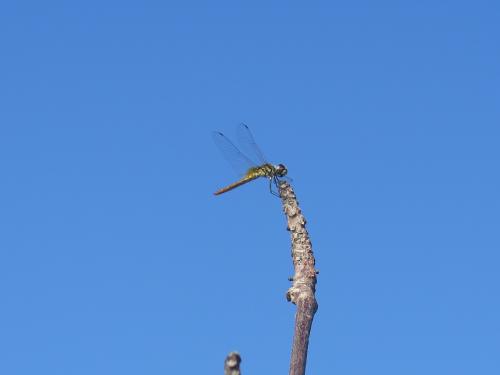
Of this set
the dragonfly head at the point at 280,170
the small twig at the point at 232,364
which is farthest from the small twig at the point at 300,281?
the dragonfly head at the point at 280,170

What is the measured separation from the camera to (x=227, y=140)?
14.4m

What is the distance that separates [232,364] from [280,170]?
5.55 m

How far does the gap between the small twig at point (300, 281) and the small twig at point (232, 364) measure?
149 centimetres

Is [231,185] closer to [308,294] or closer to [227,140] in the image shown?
[227,140]

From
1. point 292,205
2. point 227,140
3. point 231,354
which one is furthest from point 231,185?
point 231,354

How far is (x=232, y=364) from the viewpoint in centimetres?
556

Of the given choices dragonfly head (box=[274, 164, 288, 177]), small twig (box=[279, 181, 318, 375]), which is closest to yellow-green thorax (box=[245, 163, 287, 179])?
dragonfly head (box=[274, 164, 288, 177])

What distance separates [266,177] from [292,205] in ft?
9.87

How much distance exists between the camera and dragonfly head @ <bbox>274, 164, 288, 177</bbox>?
1075cm

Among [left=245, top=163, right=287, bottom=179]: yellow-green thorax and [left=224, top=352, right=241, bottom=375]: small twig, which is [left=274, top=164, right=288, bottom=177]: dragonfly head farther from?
[left=224, top=352, right=241, bottom=375]: small twig

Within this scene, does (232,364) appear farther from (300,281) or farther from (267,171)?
(267,171)

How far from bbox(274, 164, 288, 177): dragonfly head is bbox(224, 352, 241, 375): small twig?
5170 mm

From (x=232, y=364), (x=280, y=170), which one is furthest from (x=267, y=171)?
(x=232, y=364)

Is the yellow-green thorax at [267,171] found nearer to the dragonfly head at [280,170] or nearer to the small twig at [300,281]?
the dragonfly head at [280,170]
